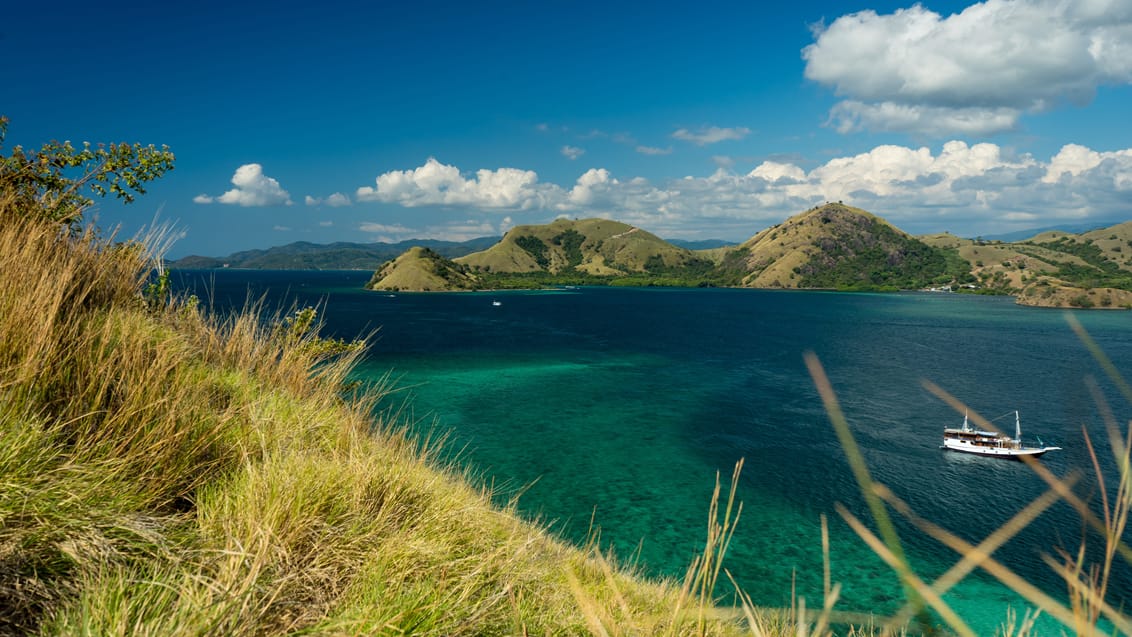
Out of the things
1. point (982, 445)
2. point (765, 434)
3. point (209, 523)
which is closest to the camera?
point (209, 523)

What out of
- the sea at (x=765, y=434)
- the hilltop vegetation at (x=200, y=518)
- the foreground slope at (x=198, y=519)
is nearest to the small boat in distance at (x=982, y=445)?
the sea at (x=765, y=434)

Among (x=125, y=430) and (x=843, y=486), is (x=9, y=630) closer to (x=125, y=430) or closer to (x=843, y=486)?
(x=125, y=430)

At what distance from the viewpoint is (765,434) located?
4091 centimetres

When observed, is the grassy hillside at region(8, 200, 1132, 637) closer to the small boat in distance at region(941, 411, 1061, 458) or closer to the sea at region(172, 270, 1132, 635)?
the sea at region(172, 270, 1132, 635)

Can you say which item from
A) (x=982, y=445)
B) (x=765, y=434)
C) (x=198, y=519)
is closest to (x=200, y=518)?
(x=198, y=519)

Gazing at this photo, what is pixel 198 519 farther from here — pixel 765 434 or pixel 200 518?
pixel 765 434

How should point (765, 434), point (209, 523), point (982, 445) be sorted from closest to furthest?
point (209, 523), point (982, 445), point (765, 434)

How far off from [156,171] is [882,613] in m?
24.8

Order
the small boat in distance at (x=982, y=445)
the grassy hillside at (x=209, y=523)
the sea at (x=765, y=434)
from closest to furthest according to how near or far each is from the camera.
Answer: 1. the grassy hillside at (x=209, y=523)
2. the sea at (x=765, y=434)
3. the small boat in distance at (x=982, y=445)

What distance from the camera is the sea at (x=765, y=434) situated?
930 inches

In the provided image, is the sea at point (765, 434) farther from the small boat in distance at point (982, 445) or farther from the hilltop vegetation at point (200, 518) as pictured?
the hilltop vegetation at point (200, 518)

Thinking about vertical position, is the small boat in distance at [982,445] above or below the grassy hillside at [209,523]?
below

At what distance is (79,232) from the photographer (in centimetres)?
806

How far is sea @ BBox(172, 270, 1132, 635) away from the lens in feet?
77.5
